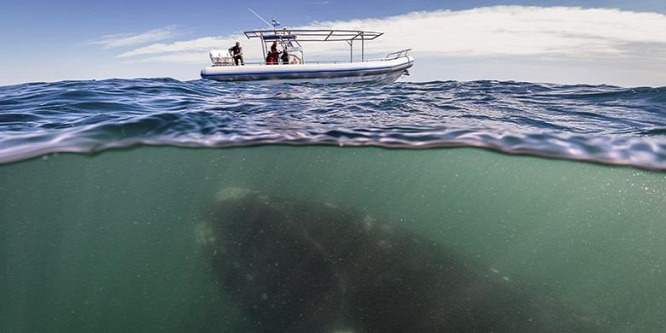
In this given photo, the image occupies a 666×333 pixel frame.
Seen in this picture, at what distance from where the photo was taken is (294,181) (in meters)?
9.59

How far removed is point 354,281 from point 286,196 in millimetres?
2429

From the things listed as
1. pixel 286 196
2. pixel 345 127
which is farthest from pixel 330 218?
pixel 345 127

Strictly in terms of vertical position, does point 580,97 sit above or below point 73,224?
above

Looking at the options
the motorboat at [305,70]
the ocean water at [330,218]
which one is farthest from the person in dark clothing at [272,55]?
the ocean water at [330,218]

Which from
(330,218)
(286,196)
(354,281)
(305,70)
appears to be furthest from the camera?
(305,70)

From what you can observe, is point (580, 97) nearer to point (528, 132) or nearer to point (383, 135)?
point (528, 132)

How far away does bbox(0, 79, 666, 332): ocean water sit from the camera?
5590 mm

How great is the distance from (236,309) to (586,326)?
16.5ft

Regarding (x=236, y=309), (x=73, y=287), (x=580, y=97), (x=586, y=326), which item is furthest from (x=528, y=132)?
(x=73, y=287)

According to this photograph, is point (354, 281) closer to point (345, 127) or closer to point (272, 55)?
point (345, 127)

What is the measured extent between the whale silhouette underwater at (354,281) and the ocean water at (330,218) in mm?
25

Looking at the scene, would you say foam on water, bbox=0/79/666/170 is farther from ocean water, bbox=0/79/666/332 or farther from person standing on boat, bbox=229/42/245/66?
person standing on boat, bbox=229/42/245/66

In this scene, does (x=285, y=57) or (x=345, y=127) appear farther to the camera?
(x=285, y=57)

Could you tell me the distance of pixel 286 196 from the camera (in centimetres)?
739
